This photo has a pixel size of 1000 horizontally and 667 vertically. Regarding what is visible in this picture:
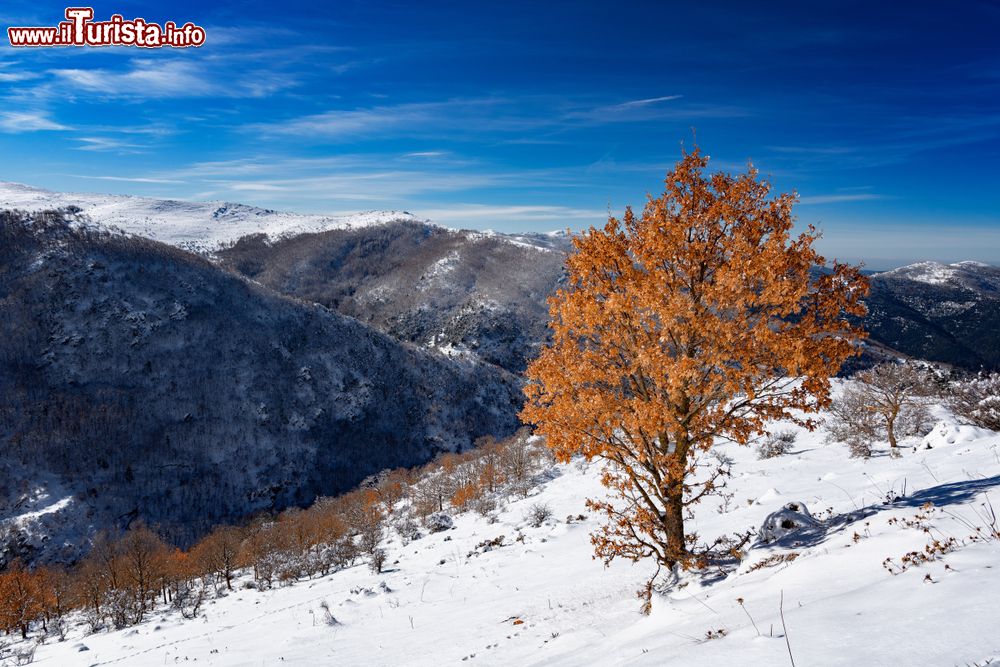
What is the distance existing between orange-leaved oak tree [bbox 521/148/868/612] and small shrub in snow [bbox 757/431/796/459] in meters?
22.5

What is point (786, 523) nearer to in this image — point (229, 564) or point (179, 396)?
point (229, 564)

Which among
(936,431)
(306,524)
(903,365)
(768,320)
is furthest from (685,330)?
(306,524)

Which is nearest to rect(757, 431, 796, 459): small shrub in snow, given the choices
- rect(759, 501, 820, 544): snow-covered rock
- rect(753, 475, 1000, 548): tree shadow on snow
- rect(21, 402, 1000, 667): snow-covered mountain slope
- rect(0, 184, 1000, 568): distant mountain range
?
rect(21, 402, 1000, 667): snow-covered mountain slope

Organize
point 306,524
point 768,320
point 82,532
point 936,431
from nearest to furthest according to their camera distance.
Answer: point 768,320, point 936,431, point 306,524, point 82,532

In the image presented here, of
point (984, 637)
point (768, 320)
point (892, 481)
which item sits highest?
point (768, 320)

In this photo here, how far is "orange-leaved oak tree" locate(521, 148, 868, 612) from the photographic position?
9638 mm

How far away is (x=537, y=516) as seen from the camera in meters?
28.3

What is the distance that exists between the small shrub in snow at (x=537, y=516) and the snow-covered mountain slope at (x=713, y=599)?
867mm

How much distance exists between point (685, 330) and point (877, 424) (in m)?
24.8

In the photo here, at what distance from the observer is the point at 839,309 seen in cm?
1020

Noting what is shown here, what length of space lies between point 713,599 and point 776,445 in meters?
26.2

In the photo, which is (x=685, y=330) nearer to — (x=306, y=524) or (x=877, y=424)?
(x=877, y=424)

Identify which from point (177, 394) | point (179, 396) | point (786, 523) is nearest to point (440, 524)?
point (786, 523)

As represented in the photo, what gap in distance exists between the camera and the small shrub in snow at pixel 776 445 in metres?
30.7
